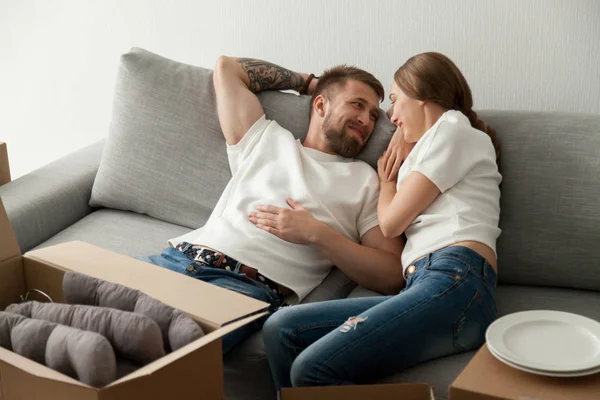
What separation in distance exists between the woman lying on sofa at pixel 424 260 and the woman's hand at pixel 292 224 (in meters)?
0.19

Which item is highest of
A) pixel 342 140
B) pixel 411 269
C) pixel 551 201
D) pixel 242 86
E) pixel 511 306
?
pixel 242 86

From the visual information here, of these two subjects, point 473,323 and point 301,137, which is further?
point 301,137

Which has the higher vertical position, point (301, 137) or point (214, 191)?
point (301, 137)

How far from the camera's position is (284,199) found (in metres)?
2.23

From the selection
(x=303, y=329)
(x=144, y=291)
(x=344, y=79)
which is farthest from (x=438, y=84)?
(x=144, y=291)

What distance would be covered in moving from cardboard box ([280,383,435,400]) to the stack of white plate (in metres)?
0.16

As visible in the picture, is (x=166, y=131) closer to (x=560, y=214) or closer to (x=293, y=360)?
(x=293, y=360)

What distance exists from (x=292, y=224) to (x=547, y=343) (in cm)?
81

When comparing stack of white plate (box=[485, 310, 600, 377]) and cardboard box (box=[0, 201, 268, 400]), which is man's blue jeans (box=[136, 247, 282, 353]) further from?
stack of white plate (box=[485, 310, 600, 377])

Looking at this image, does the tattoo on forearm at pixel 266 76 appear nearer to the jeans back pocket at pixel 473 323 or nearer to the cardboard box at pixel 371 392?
the jeans back pocket at pixel 473 323

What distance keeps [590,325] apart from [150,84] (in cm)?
155

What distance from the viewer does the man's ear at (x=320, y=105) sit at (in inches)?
92.7

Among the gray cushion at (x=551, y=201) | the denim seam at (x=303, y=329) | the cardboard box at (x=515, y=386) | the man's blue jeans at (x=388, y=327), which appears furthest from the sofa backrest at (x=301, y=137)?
the cardboard box at (x=515, y=386)

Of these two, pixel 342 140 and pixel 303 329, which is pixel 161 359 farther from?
pixel 342 140
